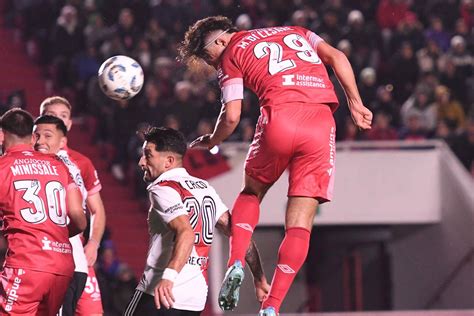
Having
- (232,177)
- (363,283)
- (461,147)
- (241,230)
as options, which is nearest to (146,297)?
(241,230)

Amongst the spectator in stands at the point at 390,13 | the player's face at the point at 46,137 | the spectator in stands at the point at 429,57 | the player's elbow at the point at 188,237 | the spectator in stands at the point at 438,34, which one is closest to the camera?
the player's elbow at the point at 188,237

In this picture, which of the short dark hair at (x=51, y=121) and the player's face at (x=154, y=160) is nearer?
the player's face at (x=154, y=160)

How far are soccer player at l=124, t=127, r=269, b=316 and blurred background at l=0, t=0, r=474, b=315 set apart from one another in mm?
8947

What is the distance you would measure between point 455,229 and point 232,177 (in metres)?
3.61

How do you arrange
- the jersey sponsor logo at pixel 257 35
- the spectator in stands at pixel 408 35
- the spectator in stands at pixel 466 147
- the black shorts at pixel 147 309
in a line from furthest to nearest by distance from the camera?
the spectator in stands at pixel 408 35 < the spectator in stands at pixel 466 147 < the jersey sponsor logo at pixel 257 35 < the black shorts at pixel 147 309

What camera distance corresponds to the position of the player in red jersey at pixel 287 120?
7.77 meters

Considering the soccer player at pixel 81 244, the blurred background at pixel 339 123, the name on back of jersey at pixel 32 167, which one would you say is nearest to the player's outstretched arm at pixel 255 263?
the name on back of jersey at pixel 32 167

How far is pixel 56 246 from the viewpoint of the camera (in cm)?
762

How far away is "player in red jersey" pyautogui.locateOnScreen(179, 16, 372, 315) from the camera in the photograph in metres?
7.77

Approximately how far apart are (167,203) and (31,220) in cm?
104

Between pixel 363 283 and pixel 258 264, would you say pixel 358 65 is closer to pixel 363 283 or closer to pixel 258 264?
pixel 363 283

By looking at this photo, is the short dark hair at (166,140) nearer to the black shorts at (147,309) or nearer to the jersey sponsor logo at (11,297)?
the black shorts at (147,309)

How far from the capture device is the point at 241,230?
768 centimetres

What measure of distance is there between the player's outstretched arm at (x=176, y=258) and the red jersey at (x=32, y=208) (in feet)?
3.38
